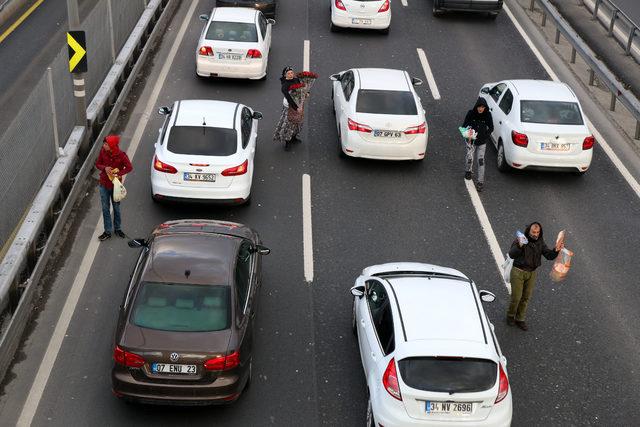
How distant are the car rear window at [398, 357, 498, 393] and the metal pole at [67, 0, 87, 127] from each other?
8.99 m

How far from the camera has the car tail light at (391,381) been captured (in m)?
10.8

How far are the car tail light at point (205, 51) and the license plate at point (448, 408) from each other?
12675 millimetres

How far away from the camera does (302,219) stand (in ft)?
54.7

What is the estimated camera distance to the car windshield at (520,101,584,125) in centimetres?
1845

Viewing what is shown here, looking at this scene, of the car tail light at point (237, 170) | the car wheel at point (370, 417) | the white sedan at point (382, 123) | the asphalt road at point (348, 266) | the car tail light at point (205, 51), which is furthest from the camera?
the car tail light at point (205, 51)

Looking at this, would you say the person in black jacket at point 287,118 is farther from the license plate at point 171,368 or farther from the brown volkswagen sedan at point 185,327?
the license plate at point 171,368

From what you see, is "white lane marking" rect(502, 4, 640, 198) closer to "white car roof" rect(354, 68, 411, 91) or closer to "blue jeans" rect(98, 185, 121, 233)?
"white car roof" rect(354, 68, 411, 91)

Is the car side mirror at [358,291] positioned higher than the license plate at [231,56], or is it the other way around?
the car side mirror at [358,291]

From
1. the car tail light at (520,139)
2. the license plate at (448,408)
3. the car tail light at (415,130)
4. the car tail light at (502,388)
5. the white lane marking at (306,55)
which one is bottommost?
the white lane marking at (306,55)

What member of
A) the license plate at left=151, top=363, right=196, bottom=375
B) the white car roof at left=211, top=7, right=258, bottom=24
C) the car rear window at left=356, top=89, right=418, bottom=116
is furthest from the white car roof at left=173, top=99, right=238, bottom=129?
the license plate at left=151, top=363, right=196, bottom=375

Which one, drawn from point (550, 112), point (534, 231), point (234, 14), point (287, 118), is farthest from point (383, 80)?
point (534, 231)

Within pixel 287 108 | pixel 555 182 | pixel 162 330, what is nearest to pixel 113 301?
pixel 162 330

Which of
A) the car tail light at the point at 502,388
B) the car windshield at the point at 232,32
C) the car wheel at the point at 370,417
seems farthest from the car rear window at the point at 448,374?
the car windshield at the point at 232,32

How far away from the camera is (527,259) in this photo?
1347 centimetres
